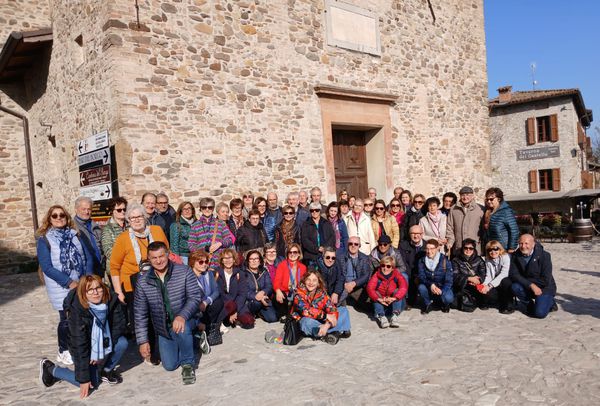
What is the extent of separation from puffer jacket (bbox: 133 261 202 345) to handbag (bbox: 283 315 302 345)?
1.07 m

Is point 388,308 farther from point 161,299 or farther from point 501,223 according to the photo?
point 161,299

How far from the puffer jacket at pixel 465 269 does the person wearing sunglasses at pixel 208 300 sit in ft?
9.76

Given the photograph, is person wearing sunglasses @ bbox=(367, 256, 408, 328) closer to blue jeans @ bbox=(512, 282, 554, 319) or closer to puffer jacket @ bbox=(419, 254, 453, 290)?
puffer jacket @ bbox=(419, 254, 453, 290)

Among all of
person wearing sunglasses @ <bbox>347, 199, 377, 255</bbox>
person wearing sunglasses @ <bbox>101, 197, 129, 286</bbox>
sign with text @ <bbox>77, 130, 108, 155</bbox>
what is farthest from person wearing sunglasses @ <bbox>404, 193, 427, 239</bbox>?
sign with text @ <bbox>77, 130, 108, 155</bbox>

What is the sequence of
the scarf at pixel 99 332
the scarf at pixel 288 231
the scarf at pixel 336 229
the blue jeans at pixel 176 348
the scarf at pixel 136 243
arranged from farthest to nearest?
the scarf at pixel 336 229, the scarf at pixel 288 231, the scarf at pixel 136 243, the blue jeans at pixel 176 348, the scarf at pixel 99 332

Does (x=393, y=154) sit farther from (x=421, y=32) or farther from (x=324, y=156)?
(x=421, y=32)

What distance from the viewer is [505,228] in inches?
223

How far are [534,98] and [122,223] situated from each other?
→ 21926 millimetres

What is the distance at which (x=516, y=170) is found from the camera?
888 inches

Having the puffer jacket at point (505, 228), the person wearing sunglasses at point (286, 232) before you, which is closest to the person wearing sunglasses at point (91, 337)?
the person wearing sunglasses at point (286, 232)

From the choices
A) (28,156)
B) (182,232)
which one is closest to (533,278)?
(182,232)

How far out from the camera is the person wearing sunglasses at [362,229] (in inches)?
244

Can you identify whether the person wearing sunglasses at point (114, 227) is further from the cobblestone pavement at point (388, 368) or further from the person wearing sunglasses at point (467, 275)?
the person wearing sunglasses at point (467, 275)

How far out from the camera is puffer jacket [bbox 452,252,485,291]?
5.48m
